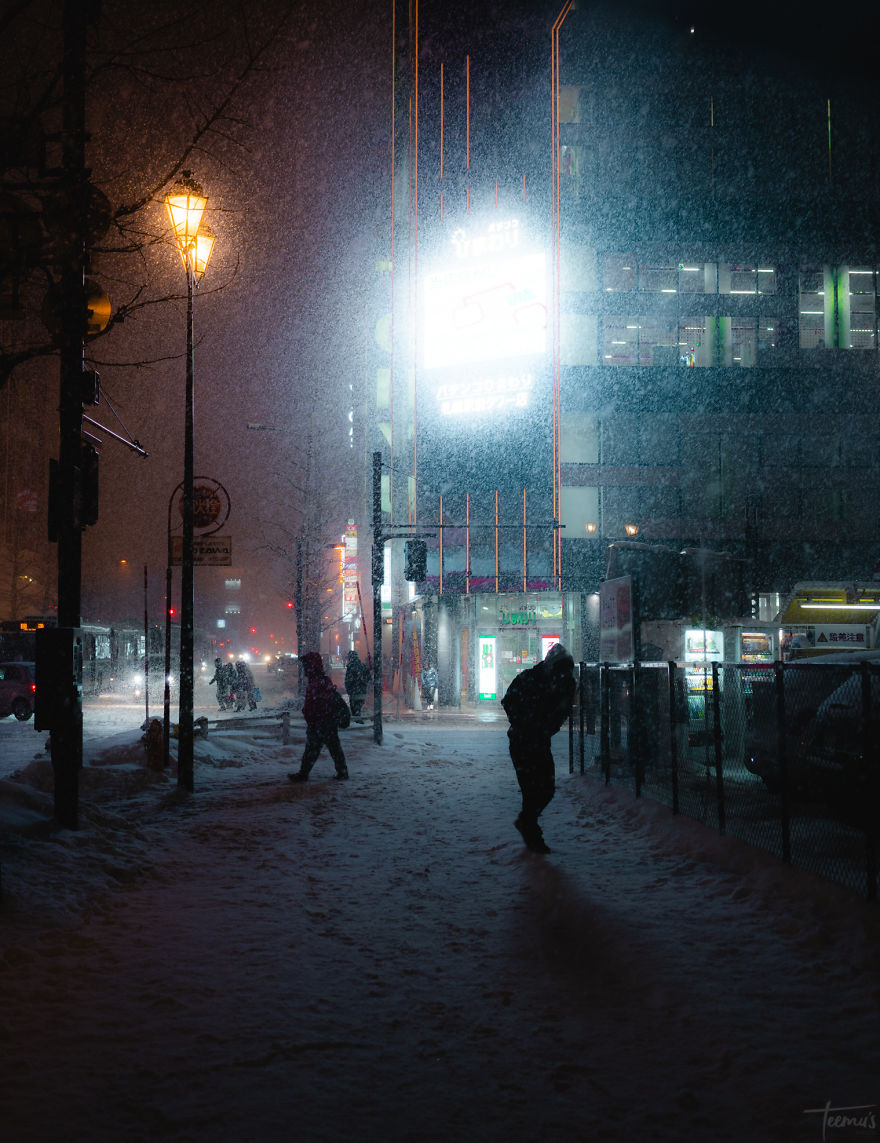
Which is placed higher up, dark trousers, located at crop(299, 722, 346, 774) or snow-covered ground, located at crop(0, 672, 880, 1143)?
dark trousers, located at crop(299, 722, 346, 774)

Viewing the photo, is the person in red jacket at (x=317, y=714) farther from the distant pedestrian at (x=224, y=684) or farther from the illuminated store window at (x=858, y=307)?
the illuminated store window at (x=858, y=307)

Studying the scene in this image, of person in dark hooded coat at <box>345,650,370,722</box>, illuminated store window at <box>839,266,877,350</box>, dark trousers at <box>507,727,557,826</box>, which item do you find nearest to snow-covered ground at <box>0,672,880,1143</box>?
dark trousers at <box>507,727,557,826</box>

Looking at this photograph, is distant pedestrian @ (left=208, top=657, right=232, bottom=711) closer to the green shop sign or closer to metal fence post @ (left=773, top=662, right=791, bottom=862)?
the green shop sign

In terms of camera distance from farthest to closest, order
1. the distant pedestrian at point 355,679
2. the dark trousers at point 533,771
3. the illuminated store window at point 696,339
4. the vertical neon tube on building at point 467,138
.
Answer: the vertical neon tube on building at point 467,138 < the illuminated store window at point 696,339 < the distant pedestrian at point 355,679 < the dark trousers at point 533,771

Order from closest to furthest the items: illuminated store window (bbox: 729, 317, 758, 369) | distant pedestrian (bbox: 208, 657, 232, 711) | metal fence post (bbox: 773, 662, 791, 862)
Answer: metal fence post (bbox: 773, 662, 791, 862) < distant pedestrian (bbox: 208, 657, 232, 711) < illuminated store window (bbox: 729, 317, 758, 369)

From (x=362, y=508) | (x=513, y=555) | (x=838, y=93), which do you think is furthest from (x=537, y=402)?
(x=362, y=508)

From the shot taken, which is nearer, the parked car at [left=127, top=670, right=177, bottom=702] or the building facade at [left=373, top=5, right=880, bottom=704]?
the building facade at [left=373, top=5, right=880, bottom=704]

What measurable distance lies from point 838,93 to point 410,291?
67.3ft

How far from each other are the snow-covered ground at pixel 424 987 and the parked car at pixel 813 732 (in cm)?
85

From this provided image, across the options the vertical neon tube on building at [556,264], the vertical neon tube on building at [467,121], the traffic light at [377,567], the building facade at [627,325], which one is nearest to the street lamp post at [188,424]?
the traffic light at [377,567]

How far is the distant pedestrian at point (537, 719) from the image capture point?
8.54 metres

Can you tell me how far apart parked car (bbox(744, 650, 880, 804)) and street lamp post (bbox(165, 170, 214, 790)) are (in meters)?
7.41

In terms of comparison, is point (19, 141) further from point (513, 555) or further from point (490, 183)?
point (490, 183)

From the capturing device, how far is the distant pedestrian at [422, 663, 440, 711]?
32.8 m
